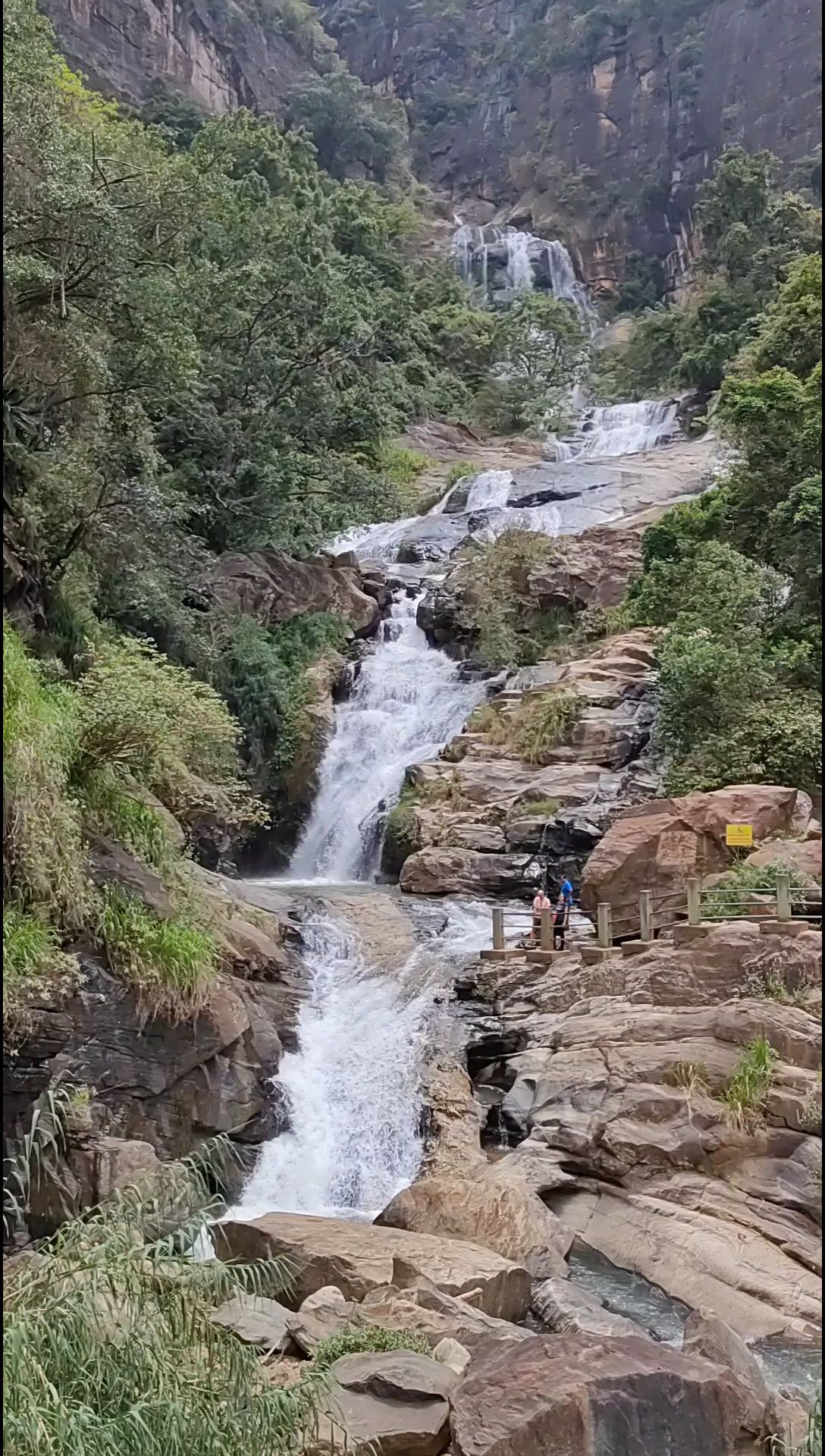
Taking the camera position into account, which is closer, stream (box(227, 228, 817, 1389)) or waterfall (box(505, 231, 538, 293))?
stream (box(227, 228, 817, 1389))

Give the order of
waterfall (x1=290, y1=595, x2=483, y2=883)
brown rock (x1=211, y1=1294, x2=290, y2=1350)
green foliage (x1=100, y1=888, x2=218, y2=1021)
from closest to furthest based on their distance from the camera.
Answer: brown rock (x1=211, y1=1294, x2=290, y2=1350) → green foliage (x1=100, y1=888, x2=218, y2=1021) → waterfall (x1=290, y1=595, x2=483, y2=883)

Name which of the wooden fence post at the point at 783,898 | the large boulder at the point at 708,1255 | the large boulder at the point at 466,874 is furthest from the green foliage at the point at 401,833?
the large boulder at the point at 708,1255

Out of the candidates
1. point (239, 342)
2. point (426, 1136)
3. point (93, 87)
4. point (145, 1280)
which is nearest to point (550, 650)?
point (239, 342)

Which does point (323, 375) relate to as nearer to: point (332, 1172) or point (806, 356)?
point (806, 356)

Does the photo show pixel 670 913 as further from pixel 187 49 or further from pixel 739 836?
pixel 187 49

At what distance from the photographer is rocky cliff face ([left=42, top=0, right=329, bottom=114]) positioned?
39.1 m

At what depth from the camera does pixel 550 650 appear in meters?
22.1

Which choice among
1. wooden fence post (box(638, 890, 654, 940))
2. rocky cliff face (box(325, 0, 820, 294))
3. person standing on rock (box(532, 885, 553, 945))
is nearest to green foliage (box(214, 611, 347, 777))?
person standing on rock (box(532, 885, 553, 945))

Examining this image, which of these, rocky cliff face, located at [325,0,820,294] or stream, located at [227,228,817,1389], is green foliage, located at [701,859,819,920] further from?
rocky cliff face, located at [325,0,820,294]

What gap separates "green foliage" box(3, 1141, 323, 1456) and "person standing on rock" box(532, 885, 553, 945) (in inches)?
344

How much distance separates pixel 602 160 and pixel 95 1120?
52.4 m

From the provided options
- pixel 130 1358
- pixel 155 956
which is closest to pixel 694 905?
pixel 155 956

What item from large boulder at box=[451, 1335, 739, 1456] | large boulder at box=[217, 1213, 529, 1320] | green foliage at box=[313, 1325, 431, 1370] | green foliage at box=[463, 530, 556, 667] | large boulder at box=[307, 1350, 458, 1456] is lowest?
large boulder at box=[217, 1213, 529, 1320]

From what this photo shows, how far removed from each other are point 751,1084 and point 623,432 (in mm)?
29344
